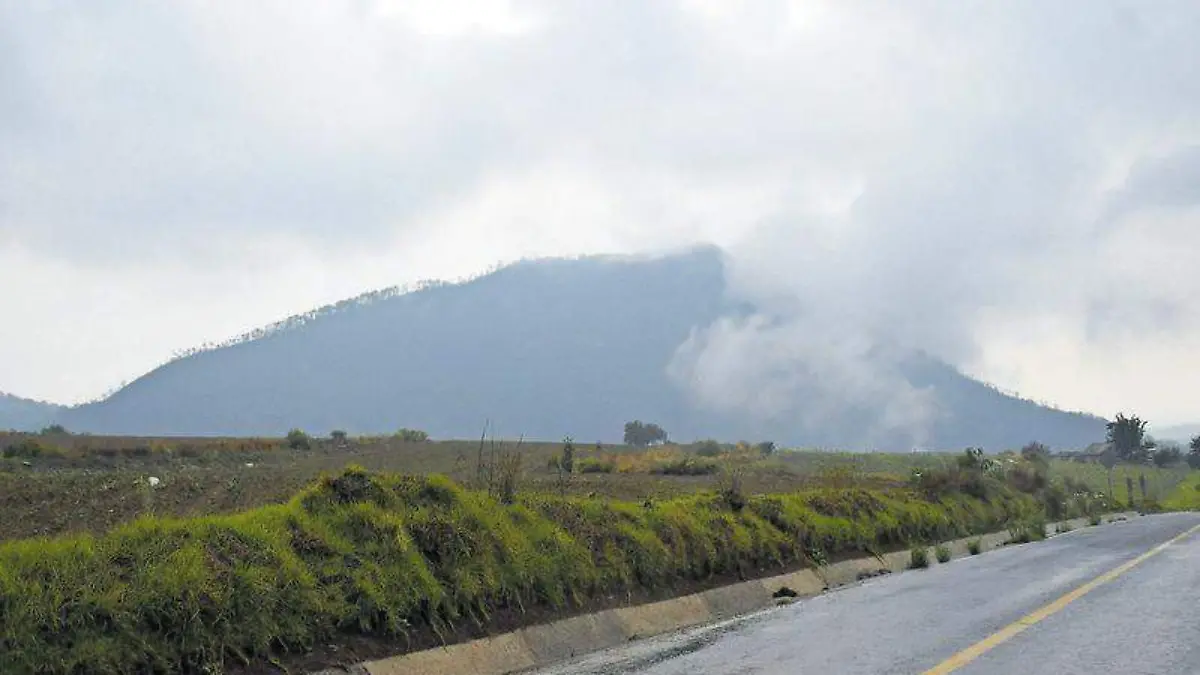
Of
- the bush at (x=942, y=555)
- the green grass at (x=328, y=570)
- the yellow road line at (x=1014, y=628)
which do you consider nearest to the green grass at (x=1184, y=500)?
the bush at (x=942, y=555)

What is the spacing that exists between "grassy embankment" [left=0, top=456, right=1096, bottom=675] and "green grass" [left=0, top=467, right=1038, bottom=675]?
1cm

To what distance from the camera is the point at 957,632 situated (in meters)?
10.5

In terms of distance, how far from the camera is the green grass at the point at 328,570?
704 cm

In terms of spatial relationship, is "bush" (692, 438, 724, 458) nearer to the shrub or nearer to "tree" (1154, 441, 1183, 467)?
the shrub

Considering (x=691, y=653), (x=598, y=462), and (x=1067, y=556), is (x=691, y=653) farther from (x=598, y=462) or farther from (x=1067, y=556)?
(x=598, y=462)

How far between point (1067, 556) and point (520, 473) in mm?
12798

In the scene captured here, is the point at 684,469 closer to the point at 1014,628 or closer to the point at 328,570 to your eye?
the point at 1014,628

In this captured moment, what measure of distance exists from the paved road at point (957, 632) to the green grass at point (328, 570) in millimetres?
1428

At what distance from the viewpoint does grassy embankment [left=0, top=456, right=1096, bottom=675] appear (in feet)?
23.1

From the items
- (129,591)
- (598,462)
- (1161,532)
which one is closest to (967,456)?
(1161,532)

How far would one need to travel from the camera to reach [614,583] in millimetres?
12453

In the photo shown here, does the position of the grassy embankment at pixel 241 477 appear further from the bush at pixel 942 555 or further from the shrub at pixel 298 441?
the bush at pixel 942 555

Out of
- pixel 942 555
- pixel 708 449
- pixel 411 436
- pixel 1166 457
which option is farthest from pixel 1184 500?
pixel 1166 457

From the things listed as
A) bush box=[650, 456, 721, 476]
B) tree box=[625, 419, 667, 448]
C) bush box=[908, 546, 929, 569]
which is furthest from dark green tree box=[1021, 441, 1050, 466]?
tree box=[625, 419, 667, 448]
